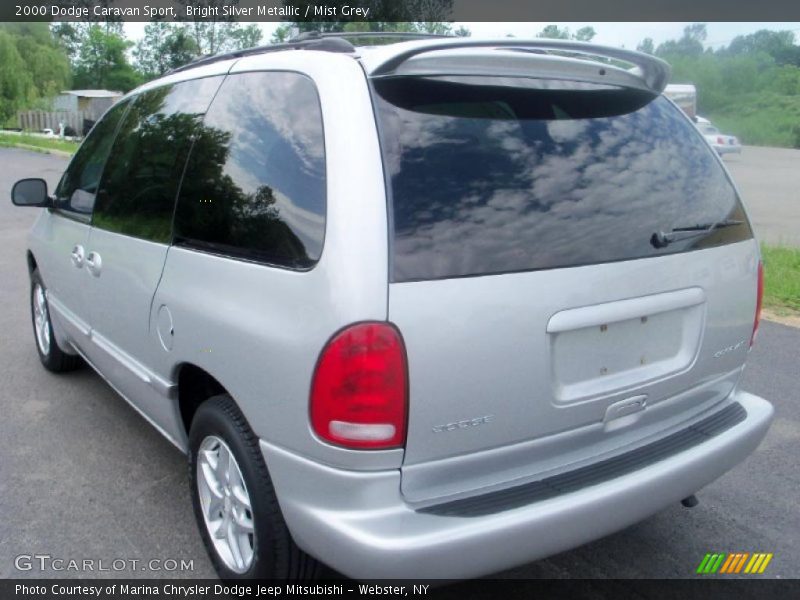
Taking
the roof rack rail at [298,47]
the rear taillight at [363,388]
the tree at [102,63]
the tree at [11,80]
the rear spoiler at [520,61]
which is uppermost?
the tree at [102,63]

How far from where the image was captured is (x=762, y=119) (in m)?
48.4

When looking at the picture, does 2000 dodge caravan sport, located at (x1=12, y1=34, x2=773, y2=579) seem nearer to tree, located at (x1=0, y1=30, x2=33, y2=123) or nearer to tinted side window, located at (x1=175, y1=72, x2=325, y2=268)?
tinted side window, located at (x1=175, y1=72, x2=325, y2=268)

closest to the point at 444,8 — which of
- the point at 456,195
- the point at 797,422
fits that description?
the point at 797,422

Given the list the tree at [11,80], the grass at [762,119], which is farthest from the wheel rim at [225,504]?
the grass at [762,119]

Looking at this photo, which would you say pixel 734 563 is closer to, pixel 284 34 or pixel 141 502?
pixel 141 502

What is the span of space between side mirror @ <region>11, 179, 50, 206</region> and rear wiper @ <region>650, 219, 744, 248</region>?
3304mm

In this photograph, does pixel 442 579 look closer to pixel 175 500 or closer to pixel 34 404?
pixel 175 500

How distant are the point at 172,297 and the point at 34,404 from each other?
229 cm

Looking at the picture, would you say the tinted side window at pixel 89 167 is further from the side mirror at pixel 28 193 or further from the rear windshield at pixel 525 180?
the rear windshield at pixel 525 180

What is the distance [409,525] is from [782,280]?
22.0 feet

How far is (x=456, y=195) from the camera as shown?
2.10 meters

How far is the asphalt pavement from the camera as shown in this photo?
284 cm

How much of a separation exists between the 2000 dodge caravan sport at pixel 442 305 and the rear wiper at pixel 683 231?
11 mm

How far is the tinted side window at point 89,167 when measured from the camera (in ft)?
12.2
